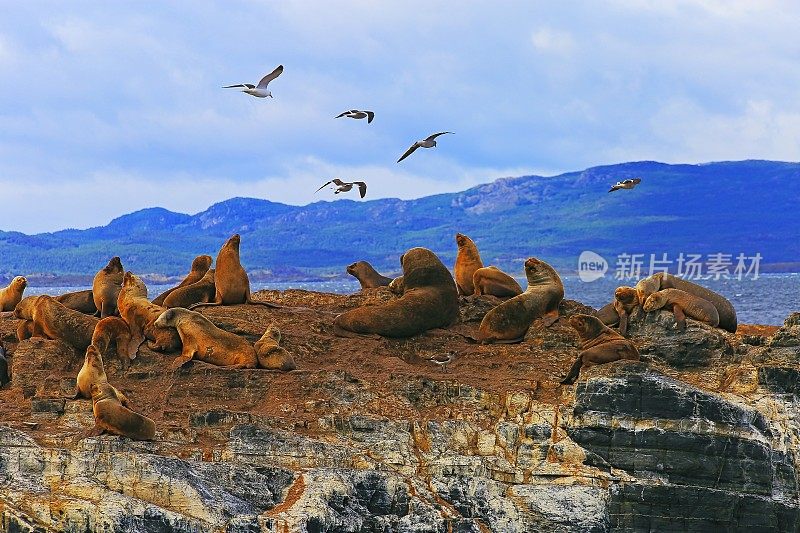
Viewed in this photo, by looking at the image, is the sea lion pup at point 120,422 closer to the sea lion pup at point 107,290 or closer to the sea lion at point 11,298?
the sea lion pup at point 107,290

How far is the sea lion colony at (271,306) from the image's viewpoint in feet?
69.2

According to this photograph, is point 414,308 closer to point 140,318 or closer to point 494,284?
point 494,284

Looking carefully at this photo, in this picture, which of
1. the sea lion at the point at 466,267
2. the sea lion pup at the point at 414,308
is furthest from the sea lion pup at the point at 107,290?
the sea lion at the point at 466,267

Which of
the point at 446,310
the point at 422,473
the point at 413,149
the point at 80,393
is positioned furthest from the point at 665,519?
the point at 413,149

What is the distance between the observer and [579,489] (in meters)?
19.3

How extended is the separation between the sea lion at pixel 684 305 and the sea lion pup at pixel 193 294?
619 centimetres

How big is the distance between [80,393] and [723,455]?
7470 mm

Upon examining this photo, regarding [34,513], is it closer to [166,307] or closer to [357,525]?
[357,525]

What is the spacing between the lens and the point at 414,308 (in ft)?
76.2

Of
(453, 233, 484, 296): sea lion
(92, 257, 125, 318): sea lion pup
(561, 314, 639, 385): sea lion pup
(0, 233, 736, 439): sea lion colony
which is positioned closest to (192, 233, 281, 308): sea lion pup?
(0, 233, 736, 439): sea lion colony

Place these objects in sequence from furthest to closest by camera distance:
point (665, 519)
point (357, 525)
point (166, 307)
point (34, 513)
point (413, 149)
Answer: point (413, 149), point (166, 307), point (665, 519), point (357, 525), point (34, 513)

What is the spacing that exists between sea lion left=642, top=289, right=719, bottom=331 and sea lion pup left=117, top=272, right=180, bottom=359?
657 centimetres

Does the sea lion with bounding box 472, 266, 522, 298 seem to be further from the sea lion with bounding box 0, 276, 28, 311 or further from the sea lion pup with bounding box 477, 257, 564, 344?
the sea lion with bounding box 0, 276, 28, 311

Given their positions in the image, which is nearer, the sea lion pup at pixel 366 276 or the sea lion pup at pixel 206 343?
the sea lion pup at pixel 206 343
